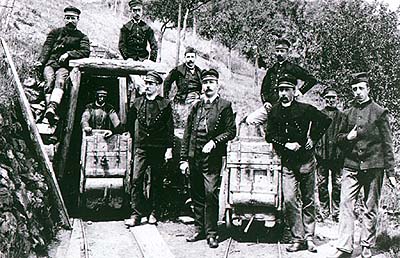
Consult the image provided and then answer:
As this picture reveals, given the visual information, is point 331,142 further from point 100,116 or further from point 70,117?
point 70,117

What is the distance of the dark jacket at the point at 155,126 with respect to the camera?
22.7 feet

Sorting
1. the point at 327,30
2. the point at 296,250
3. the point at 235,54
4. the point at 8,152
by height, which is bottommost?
the point at 296,250

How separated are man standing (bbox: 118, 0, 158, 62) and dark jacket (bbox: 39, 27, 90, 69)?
0.68 meters

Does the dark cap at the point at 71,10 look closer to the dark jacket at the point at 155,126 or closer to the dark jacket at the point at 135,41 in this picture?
the dark jacket at the point at 135,41

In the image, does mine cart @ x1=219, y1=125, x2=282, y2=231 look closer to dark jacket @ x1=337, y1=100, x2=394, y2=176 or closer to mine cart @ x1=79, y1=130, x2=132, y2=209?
dark jacket @ x1=337, y1=100, x2=394, y2=176

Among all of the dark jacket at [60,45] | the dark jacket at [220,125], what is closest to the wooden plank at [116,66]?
the dark jacket at [60,45]

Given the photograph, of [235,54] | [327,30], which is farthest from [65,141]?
[235,54]

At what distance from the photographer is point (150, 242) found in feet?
20.7

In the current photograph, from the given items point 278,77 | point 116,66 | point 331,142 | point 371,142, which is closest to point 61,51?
point 116,66

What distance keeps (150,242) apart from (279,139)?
2.00m

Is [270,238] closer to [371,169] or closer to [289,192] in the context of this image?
[289,192]

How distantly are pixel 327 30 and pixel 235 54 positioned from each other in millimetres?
20880

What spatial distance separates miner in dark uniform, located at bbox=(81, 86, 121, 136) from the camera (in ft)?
25.3

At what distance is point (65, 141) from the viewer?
24.5 feet
